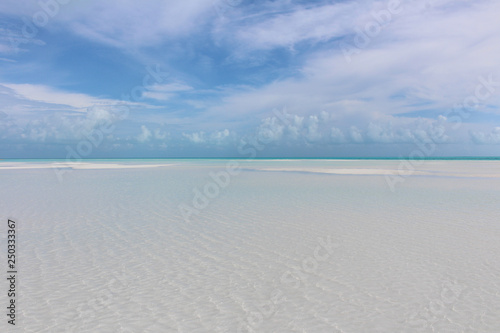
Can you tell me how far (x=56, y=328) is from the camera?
4516 mm

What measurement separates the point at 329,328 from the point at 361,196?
1337cm

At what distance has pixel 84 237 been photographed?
9023 mm

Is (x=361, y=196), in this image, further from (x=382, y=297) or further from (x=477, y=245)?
(x=382, y=297)

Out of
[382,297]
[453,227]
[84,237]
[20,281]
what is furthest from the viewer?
[453,227]

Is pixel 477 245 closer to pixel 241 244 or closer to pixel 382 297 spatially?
pixel 382 297

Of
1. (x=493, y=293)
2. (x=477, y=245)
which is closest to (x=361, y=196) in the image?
(x=477, y=245)

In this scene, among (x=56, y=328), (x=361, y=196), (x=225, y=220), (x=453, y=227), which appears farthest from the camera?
(x=361, y=196)

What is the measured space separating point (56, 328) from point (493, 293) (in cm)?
708

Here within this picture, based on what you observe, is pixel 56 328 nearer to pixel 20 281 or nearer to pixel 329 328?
Result: pixel 20 281

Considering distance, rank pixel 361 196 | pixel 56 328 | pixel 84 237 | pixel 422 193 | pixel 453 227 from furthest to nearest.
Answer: pixel 422 193 → pixel 361 196 → pixel 453 227 → pixel 84 237 → pixel 56 328

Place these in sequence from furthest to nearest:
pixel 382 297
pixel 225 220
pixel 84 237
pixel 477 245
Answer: pixel 225 220
pixel 84 237
pixel 477 245
pixel 382 297

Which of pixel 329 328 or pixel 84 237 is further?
pixel 84 237

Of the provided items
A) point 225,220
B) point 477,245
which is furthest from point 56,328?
point 477,245

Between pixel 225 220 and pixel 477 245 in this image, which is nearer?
pixel 477 245
